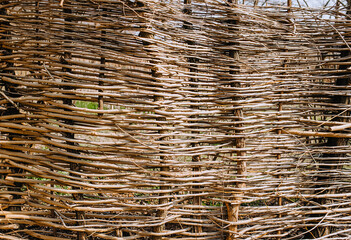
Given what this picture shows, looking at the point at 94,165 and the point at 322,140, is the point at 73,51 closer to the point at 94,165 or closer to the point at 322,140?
the point at 94,165

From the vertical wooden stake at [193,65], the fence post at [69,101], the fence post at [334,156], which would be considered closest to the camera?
the fence post at [69,101]

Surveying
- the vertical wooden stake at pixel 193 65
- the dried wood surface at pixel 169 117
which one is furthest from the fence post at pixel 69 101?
the vertical wooden stake at pixel 193 65

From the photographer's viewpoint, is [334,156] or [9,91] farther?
[334,156]

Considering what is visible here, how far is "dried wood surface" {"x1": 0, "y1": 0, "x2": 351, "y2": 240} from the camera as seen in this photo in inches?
81.4

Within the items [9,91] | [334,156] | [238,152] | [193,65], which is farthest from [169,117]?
[334,156]

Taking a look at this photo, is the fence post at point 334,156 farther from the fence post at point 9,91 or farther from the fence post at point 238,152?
the fence post at point 9,91

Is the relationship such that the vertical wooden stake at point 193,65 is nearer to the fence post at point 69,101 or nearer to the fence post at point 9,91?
the fence post at point 69,101

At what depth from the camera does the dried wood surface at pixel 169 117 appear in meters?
2.07

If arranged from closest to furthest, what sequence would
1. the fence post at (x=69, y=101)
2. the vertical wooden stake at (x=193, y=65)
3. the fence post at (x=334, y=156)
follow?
the fence post at (x=69, y=101), the vertical wooden stake at (x=193, y=65), the fence post at (x=334, y=156)

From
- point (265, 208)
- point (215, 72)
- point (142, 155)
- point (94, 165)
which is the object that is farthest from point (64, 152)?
point (265, 208)

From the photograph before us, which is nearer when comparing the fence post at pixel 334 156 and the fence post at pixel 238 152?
the fence post at pixel 238 152

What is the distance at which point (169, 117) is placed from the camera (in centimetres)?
219

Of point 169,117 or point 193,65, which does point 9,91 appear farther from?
point 193,65

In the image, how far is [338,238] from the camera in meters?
2.54
